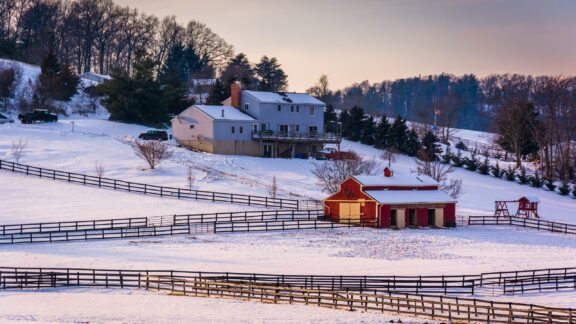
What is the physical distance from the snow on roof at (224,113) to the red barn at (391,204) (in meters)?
29.1

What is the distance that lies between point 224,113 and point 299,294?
54.6m

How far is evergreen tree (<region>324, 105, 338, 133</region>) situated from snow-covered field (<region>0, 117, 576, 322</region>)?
74.4 ft

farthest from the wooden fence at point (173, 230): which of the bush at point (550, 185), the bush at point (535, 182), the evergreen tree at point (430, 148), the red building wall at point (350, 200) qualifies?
the evergreen tree at point (430, 148)

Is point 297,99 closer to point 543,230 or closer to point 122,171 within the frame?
point 122,171

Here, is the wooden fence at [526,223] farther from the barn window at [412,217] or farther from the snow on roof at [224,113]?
the snow on roof at [224,113]

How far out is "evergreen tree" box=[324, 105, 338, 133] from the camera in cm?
11338

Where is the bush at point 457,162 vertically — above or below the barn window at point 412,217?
above

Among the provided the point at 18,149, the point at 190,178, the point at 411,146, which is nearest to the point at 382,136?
the point at 411,146

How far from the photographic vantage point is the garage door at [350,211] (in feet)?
208

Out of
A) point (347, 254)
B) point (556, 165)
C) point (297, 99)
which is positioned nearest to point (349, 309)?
point (347, 254)

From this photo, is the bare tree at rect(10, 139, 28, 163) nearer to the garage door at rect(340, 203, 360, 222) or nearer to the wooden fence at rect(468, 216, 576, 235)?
the garage door at rect(340, 203, 360, 222)

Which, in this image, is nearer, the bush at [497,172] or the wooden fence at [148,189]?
the wooden fence at [148,189]

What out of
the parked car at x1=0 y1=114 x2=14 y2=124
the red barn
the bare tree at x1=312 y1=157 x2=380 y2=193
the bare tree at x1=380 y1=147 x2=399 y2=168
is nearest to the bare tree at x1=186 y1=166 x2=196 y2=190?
the bare tree at x1=312 y1=157 x2=380 y2=193

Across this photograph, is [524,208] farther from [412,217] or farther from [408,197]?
Answer: [408,197]
